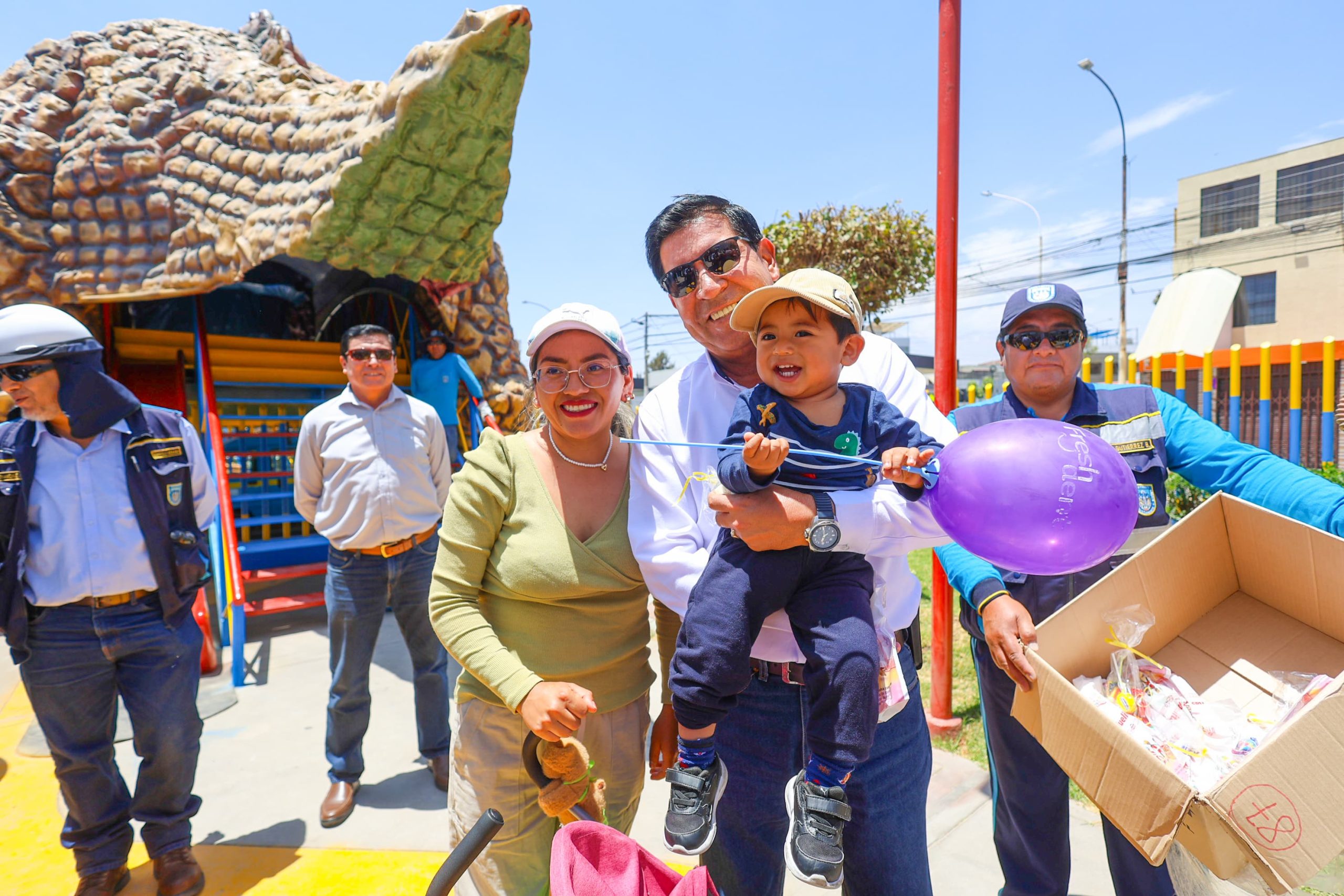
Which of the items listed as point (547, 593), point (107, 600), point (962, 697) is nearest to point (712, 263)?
point (547, 593)

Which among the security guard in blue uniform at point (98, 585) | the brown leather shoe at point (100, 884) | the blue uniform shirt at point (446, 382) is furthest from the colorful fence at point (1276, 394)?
the brown leather shoe at point (100, 884)

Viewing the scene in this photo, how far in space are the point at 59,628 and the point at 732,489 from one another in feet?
8.18

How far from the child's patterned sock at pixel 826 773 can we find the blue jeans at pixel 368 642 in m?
2.23

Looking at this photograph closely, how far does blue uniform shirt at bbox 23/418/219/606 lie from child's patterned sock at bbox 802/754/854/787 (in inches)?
95.0

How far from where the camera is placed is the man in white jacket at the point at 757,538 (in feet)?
4.89

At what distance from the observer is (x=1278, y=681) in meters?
1.49

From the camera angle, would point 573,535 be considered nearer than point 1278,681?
No

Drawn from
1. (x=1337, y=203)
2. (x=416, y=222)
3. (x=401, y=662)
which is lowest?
(x=401, y=662)

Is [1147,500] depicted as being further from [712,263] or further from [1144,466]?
[712,263]

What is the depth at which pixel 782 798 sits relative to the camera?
162cm

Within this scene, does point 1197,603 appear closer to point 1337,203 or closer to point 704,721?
point 704,721

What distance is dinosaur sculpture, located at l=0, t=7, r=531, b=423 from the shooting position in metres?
4.94

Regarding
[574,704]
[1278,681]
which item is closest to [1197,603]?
[1278,681]

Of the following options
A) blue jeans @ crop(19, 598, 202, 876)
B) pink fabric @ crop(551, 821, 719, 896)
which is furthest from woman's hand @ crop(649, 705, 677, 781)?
blue jeans @ crop(19, 598, 202, 876)
